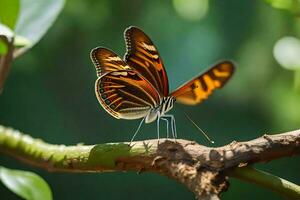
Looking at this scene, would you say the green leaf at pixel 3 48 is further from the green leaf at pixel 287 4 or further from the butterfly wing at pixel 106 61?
the green leaf at pixel 287 4

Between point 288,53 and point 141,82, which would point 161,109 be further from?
point 288,53

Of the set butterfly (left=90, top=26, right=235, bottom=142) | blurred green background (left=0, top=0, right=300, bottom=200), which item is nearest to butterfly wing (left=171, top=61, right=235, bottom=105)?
butterfly (left=90, top=26, right=235, bottom=142)

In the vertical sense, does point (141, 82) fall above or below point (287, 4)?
below

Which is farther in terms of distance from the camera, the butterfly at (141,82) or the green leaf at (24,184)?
the butterfly at (141,82)

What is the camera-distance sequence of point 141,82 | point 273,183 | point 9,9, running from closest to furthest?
point 273,183 < point 9,9 < point 141,82

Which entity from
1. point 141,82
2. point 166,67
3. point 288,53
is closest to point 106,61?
point 141,82

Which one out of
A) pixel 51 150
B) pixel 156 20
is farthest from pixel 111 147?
pixel 156 20

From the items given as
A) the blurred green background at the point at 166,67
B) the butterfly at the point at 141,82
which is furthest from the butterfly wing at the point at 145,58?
the blurred green background at the point at 166,67
